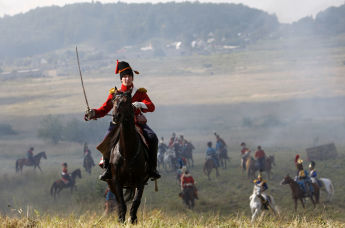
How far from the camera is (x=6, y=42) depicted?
188 m

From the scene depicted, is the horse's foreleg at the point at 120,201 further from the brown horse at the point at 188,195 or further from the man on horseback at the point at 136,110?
the brown horse at the point at 188,195

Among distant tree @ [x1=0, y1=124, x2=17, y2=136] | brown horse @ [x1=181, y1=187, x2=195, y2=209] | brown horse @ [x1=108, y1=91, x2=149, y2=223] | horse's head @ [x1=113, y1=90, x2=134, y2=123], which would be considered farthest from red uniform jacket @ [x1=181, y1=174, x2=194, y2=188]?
distant tree @ [x1=0, y1=124, x2=17, y2=136]

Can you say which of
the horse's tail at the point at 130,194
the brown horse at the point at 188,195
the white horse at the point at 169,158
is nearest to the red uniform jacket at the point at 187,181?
the brown horse at the point at 188,195

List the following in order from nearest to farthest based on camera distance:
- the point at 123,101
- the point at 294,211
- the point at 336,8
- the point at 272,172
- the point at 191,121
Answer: the point at 123,101 → the point at 294,211 → the point at 272,172 → the point at 191,121 → the point at 336,8

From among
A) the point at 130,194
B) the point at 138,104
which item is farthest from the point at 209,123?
the point at 138,104

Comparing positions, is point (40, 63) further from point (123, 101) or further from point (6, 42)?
point (123, 101)

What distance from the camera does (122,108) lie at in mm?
7086

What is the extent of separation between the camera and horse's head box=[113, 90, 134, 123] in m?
7.07

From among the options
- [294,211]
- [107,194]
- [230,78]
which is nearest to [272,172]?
[294,211]

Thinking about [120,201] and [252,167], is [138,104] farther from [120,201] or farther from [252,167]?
[252,167]

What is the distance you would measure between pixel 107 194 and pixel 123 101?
482 inches

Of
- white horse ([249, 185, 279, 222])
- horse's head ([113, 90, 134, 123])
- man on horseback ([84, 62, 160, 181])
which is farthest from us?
white horse ([249, 185, 279, 222])

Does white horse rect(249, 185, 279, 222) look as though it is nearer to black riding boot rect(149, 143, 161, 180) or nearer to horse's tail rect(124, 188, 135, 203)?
horse's tail rect(124, 188, 135, 203)

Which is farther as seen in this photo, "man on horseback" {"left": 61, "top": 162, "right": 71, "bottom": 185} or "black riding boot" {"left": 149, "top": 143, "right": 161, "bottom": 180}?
"man on horseback" {"left": 61, "top": 162, "right": 71, "bottom": 185}
